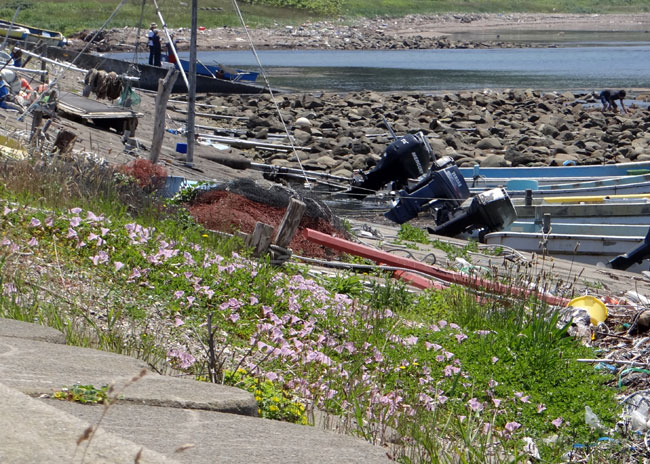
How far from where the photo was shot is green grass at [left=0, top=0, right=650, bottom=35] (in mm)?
77250

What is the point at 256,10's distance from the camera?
96.4 metres

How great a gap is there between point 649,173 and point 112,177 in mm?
12692

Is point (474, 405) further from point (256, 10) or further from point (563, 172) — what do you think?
point (256, 10)

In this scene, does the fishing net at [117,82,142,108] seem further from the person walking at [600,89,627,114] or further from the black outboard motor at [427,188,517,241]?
the person walking at [600,89,627,114]

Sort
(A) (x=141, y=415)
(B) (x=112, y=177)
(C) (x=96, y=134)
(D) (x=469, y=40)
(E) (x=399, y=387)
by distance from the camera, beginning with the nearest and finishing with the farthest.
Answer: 1. (A) (x=141, y=415)
2. (E) (x=399, y=387)
3. (B) (x=112, y=177)
4. (C) (x=96, y=134)
5. (D) (x=469, y=40)

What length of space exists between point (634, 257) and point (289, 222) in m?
6.73

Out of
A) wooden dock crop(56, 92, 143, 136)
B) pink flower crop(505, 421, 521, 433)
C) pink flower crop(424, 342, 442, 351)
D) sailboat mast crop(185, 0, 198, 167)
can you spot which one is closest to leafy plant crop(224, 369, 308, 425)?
pink flower crop(505, 421, 521, 433)

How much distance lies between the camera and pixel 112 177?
31.3ft

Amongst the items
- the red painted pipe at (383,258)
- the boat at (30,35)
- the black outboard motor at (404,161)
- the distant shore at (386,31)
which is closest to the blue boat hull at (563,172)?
the black outboard motor at (404,161)

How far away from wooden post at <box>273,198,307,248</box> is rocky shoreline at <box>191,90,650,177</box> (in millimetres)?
14330

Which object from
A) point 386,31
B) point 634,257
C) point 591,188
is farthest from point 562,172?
point 386,31

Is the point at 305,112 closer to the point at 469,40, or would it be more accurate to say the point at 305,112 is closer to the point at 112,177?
the point at 112,177

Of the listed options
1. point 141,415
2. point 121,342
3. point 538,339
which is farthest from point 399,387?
point 141,415

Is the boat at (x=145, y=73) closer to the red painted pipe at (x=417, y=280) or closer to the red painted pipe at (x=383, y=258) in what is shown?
the red painted pipe at (x=383, y=258)
